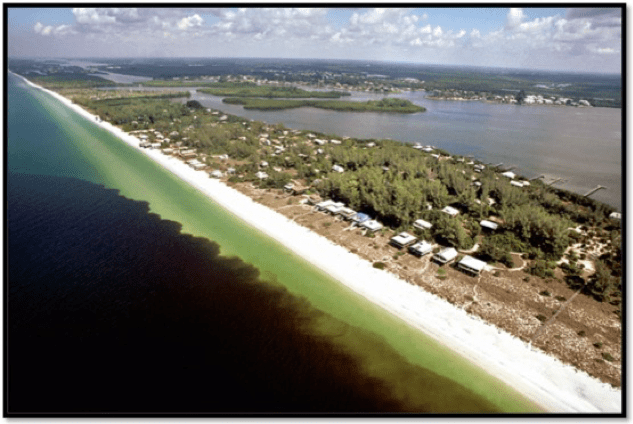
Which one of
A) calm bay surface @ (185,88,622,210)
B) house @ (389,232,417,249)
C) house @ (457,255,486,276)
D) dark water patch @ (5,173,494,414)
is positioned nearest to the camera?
dark water patch @ (5,173,494,414)

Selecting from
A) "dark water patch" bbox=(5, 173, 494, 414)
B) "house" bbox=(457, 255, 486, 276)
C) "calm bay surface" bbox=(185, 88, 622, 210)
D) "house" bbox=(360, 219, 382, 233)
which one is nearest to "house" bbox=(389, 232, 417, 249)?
"house" bbox=(360, 219, 382, 233)

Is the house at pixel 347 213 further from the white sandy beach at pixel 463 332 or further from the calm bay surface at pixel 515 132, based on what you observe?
the calm bay surface at pixel 515 132

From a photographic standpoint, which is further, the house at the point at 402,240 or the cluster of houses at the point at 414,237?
the house at the point at 402,240

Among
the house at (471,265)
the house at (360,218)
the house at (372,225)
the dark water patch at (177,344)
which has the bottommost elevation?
the dark water patch at (177,344)

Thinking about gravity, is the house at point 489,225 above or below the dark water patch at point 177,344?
above

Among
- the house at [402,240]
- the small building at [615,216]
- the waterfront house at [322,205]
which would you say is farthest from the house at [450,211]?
the small building at [615,216]

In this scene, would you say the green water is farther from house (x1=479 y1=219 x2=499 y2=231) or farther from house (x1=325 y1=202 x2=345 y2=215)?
house (x1=479 y1=219 x2=499 y2=231)
